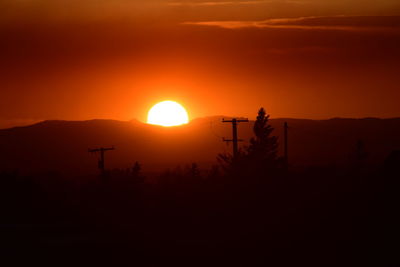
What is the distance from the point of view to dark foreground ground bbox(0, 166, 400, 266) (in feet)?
117

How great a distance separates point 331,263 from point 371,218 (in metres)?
5.30

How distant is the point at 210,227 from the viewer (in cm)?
4222

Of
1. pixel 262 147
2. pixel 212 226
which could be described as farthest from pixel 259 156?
pixel 212 226

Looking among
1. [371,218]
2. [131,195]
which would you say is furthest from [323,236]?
[131,195]

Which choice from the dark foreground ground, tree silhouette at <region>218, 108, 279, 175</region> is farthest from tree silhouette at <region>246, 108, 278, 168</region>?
the dark foreground ground

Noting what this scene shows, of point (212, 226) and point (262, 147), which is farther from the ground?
point (262, 147)

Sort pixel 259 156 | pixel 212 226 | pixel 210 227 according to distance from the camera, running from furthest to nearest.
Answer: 1. pixel 259 156
2. pixel 212 226
3. pixel 210 227

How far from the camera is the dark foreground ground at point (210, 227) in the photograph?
35625mm

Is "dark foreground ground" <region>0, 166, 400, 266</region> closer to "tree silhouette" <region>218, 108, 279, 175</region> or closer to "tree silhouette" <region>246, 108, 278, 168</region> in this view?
"tree silhouette" <region>218, 108, 279, 175</region>

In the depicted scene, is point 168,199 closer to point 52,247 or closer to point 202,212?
point 202,212

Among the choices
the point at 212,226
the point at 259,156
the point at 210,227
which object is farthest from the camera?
the point at 259,156

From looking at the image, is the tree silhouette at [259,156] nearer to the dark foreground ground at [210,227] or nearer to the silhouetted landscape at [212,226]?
the silhouetted landscape at [212,226]

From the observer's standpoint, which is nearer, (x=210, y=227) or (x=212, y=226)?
(x=210, y=227)

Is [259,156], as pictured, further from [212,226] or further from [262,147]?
[212,226]
